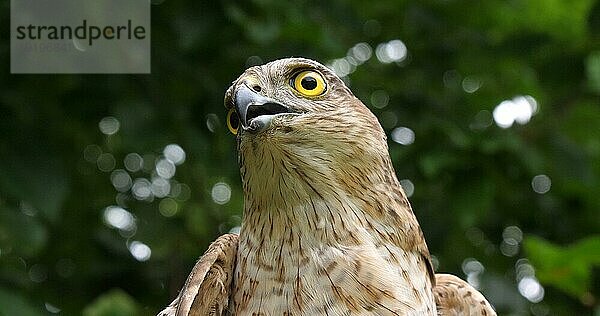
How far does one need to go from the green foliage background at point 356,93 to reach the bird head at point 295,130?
58.8 inches

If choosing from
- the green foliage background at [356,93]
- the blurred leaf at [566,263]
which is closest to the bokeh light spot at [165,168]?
the green foliage background at [356,93]

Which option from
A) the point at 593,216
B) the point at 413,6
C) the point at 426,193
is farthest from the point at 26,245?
the point at 593,216

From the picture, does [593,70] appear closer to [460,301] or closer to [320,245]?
[460,301]

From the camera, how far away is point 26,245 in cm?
428

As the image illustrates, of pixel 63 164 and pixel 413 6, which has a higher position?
pixel 413 6

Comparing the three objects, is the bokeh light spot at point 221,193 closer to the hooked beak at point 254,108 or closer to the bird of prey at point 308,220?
the bird of prey at point 308,220

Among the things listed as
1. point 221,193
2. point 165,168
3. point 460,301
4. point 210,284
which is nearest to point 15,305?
point 210,284

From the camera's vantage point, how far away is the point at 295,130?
2850 mm

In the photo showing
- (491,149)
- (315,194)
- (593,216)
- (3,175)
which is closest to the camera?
(315,194)

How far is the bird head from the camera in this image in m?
2.80

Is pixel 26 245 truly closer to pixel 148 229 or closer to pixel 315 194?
pixel 148 229

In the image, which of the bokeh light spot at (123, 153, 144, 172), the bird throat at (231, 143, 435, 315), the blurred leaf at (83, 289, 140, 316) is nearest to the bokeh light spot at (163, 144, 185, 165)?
the bokeh light spot at (123, 153, 144, 172)

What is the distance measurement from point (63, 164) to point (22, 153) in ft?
0.76

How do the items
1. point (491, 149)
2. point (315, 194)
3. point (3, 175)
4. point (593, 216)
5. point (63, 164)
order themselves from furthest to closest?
point (593, 216), point (491, 149), point (63, 164), point (3, 175), point (315, 194)
